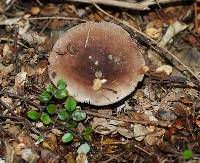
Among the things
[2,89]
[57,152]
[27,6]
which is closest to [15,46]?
[2,89]

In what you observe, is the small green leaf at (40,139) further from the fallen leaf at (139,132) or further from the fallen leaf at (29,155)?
the fallen leaf at (139,132)

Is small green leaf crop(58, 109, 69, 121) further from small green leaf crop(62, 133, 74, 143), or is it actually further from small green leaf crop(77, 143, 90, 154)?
small green leaf crop(77, 143, 90, 154)

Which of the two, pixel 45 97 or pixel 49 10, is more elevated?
pixel 49 10

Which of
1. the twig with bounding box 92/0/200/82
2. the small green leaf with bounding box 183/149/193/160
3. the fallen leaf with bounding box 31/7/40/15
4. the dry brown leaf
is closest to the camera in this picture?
the small green leaf with bounding box 183/149/193/160

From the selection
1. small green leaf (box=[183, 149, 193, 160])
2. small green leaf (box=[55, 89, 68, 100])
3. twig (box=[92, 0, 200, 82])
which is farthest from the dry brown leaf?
small green leaf (box=[55, 89, 68, 100])

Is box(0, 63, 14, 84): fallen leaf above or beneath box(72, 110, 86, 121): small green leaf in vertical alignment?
above

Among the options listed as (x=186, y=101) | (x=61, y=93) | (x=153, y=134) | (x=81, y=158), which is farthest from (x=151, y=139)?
(x=61, y=93)

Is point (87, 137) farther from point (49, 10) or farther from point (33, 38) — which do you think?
point (49, 10)
